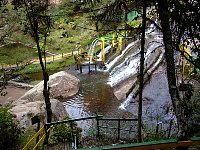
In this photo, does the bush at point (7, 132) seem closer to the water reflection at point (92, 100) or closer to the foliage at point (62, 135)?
the foliage at point (62, 135)

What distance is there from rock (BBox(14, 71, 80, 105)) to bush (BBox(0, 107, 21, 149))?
26.5 feet

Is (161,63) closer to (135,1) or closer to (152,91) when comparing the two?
(152,91)

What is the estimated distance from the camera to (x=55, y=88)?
20.9m

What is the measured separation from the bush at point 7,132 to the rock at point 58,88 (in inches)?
318

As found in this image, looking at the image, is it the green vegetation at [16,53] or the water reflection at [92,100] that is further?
the green vegetation at [16,53]

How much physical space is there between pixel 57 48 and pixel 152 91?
1627cm

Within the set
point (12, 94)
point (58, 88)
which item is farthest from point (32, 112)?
point (12, 94)

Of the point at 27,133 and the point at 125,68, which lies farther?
the point at 125,68

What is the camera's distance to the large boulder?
65.1 feet

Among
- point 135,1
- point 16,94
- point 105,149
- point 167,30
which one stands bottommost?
point 16,94

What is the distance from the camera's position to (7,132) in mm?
11195

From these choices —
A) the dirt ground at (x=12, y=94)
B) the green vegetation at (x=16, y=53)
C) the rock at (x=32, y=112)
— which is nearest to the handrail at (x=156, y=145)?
the rock at (x=32, y=112)

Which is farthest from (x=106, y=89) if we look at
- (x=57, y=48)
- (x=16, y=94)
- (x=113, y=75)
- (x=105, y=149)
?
(x=105, y=149)

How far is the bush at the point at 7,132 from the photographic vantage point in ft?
36.2
